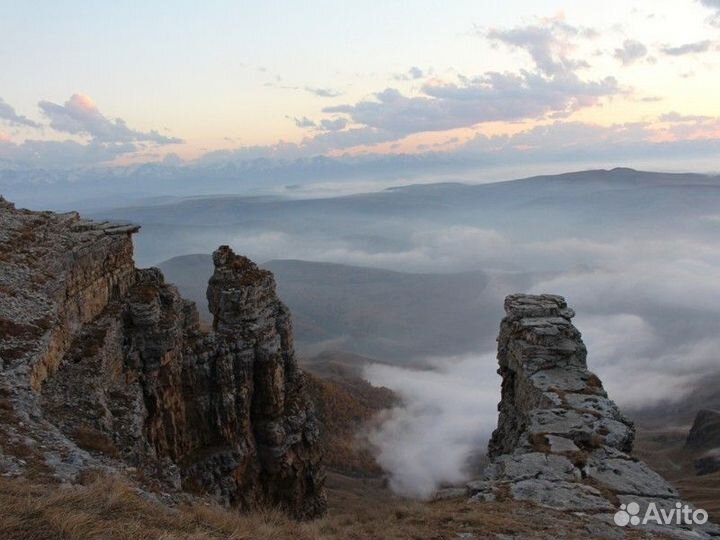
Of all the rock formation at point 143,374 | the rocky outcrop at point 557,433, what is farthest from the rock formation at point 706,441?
the rock formation at point 143,374

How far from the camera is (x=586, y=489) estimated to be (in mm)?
15969

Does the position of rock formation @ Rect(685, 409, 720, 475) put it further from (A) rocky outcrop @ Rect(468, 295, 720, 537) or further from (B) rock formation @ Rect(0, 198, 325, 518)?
(B) rock formation @ Rect(0, 198, 325, 518)

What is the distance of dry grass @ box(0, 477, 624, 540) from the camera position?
8.85m

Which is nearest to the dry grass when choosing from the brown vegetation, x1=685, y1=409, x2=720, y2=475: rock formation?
the brown vegetation

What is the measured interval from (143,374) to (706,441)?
121744mm

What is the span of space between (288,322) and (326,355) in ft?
536

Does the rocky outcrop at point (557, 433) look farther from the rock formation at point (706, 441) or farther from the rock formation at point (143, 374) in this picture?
the rock formation at point (706, 441)

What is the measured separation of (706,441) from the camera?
111 metres

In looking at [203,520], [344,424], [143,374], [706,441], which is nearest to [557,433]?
[203,520]

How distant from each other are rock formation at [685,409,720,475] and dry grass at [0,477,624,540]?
100724mm

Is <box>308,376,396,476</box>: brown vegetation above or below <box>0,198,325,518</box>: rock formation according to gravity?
below

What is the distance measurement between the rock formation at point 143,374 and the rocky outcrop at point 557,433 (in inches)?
421

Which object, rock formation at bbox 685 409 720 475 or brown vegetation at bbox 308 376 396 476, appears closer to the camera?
brown vegetation at bbox 308 376 396 476

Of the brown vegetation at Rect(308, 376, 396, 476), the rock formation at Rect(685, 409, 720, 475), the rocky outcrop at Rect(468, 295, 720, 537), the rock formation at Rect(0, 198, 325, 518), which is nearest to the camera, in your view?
the rocky outcrop at Rect(468, 295, 720, 537)
